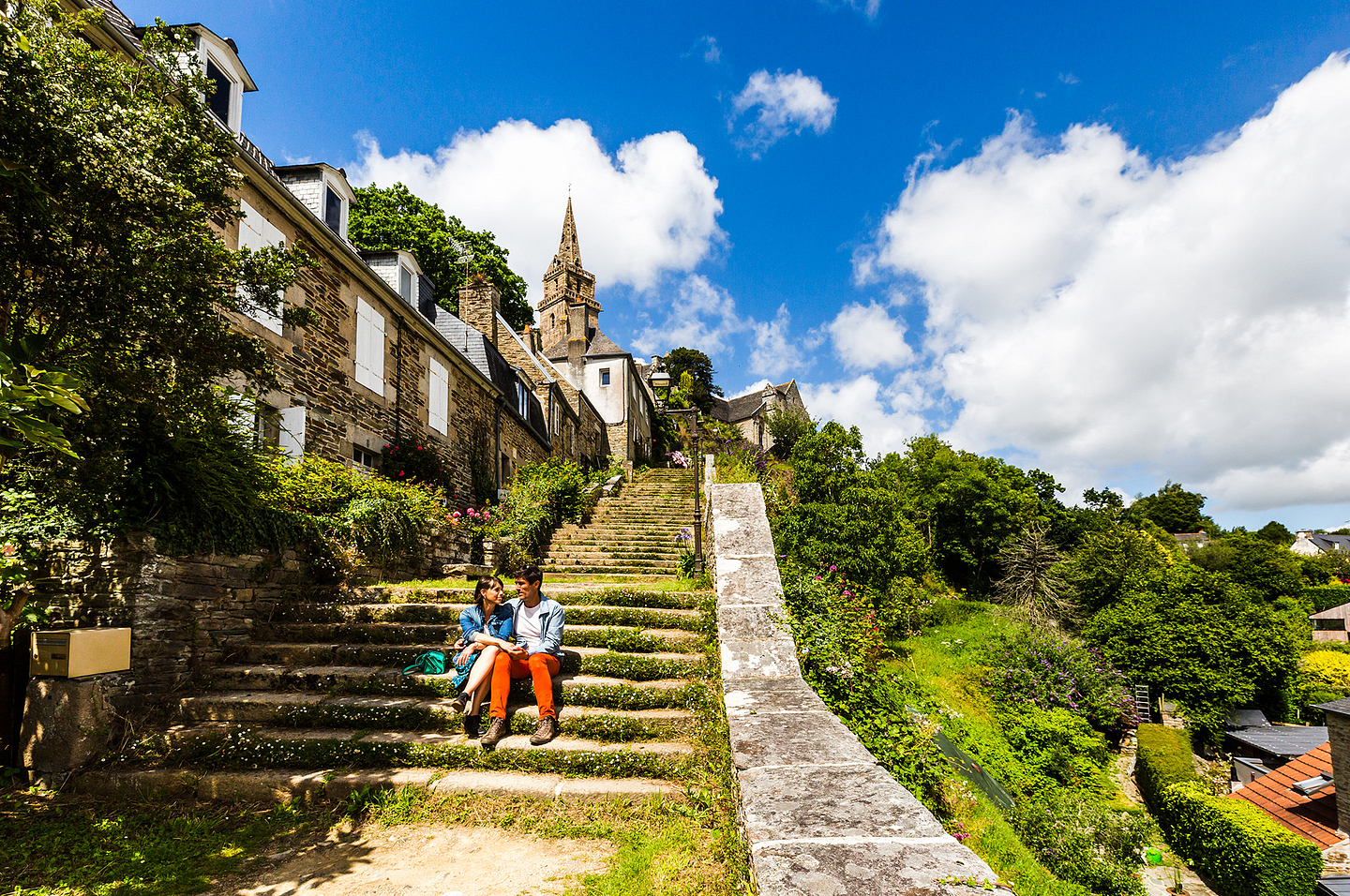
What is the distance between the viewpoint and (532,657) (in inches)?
175

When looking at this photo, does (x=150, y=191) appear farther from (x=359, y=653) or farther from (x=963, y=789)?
(x=963, y=789)

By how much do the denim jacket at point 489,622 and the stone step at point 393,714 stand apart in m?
0.55

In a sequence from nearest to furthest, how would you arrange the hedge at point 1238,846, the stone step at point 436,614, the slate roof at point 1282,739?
1. the stone step at point 436,614
2. the hedge at point 1238,846
3. the slate roof at point 1282,739

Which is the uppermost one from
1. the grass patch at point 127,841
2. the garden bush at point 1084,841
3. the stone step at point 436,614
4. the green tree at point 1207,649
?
the stone step at point 436,614

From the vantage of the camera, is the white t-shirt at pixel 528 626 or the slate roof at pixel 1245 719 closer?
the white t-shirt at pixel 528 626

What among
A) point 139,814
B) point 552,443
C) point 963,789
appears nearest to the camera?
point 139,814

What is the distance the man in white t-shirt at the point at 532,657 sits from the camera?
13.9ft

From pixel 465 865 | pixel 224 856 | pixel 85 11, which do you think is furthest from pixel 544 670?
pixel 85 11

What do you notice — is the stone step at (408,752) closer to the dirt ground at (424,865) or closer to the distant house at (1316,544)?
the dirt ground at (424,865)

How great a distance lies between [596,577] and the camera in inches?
343

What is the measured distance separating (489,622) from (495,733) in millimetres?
1015

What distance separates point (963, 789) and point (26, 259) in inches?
309

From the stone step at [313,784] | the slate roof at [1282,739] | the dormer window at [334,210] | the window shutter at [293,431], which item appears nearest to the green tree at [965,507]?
the slate roof at [1282,739]

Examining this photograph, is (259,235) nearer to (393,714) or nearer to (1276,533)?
(393,714)
